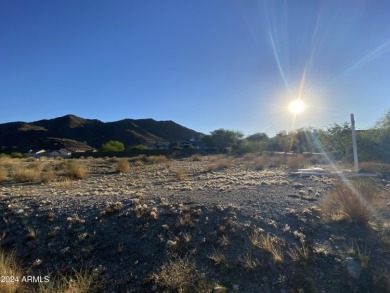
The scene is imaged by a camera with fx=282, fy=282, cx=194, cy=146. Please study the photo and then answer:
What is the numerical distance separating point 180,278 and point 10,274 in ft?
8.98

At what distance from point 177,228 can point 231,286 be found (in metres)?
1.97

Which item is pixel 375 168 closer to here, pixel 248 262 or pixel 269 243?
pixel 269 243

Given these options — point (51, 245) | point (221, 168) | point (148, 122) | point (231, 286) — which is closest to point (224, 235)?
point (231, 286)

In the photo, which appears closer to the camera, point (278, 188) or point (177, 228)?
point (177, 228)

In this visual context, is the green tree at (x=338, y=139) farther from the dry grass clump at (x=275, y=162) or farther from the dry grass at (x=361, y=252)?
the dry grass at (x=361, y=252)

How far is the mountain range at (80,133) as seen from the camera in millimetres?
95312

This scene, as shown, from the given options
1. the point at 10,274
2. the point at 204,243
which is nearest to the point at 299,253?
the point at 204,243

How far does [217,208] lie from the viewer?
7039 millimetres

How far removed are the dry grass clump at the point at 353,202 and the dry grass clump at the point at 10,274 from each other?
20.6ft

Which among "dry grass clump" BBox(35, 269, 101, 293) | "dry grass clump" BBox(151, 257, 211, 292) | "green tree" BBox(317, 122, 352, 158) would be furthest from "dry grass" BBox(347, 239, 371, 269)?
"green tree" BBox(317, 122, 352, 158)

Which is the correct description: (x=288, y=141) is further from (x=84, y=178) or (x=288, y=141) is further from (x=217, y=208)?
(x=217, y=208)

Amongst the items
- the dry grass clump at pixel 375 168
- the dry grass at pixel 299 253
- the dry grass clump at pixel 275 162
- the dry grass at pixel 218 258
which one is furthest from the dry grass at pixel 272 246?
the dry grass clump at pixel 275 162

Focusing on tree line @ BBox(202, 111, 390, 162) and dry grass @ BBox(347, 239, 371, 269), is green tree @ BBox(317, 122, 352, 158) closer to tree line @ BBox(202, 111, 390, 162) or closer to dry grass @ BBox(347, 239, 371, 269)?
tree line @ BBox(202, 111, 390, 162)

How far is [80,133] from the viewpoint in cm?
11019
